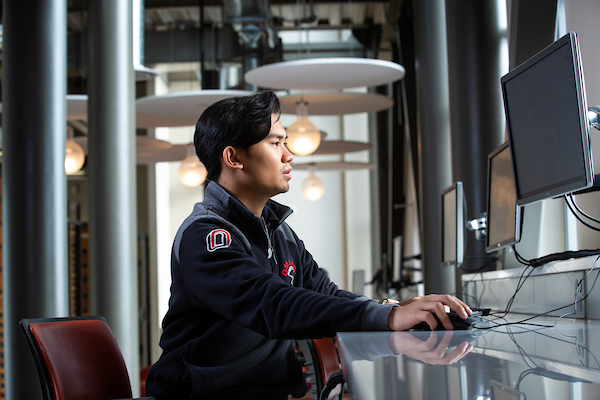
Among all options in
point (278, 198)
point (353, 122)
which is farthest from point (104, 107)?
point (353, 122)

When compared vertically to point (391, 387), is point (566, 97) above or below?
above

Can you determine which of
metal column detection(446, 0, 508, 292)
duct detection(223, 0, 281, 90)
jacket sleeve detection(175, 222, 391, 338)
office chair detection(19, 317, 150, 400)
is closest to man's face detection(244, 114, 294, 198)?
jacket sleeve detection(175, 222, 391, 338)

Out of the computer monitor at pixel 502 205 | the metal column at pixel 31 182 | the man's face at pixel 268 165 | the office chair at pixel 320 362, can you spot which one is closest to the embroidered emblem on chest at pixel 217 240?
the man's face at pixel 268 165

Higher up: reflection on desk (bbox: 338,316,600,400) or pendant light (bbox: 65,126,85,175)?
pendant light (bbox: 65,126,85,175)

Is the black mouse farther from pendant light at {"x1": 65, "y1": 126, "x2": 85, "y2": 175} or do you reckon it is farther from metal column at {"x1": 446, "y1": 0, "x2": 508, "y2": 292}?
pendant light at {"x1": 65, "y1": 126, "x2": 85, "y2": 175}

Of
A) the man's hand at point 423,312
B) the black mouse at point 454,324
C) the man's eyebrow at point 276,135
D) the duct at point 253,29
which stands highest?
the duct at point 253,29

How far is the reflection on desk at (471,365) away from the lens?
0.73 meters

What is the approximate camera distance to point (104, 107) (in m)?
5.30

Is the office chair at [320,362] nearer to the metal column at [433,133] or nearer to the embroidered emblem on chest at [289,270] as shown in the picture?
the embroidered emblem on chest at [289,270]

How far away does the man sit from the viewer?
1.33 metres

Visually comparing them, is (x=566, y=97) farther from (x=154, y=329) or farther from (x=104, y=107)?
(x=154, y=329)

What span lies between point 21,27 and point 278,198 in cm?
918

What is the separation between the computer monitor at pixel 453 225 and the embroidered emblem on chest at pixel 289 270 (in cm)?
143

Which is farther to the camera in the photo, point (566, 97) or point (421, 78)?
point (421, 78)
